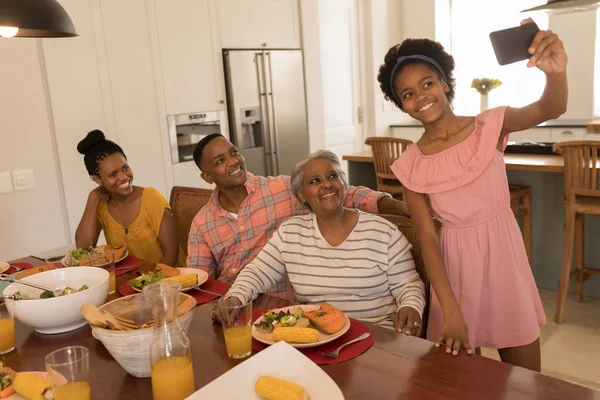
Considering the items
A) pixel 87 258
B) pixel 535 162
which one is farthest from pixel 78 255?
pixel 535 162

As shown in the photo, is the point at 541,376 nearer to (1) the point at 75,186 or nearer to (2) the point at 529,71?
(1) the point at 75,186

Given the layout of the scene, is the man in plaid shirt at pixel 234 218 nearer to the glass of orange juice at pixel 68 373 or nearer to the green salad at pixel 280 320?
the green salad at pixel 280 320

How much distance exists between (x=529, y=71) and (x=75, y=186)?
4.49m

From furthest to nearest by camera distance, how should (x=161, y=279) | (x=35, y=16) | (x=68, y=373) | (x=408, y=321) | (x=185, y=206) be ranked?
(x=185, y=206)
(x=161, y=279)
(x=35, y=16)
(x=408, y=321)
(x=68, y=373)

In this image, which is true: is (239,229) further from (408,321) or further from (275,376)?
(275,376)

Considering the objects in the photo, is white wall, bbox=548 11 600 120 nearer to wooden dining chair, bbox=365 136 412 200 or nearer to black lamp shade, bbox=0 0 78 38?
wooden dining chair, bbox=365 136 412 200

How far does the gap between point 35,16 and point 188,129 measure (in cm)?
243

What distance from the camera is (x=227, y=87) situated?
4.18 metres

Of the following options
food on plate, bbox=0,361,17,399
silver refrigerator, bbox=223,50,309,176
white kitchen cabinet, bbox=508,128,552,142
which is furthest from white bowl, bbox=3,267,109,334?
white kitchen cabinet, bbox=508,128,552,142

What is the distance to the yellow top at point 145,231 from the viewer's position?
2338 mm

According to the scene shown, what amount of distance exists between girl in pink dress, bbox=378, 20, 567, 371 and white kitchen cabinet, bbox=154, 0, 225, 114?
2.53 m

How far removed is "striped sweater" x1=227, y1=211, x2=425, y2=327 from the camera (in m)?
1.60

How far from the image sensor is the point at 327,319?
1.27 m

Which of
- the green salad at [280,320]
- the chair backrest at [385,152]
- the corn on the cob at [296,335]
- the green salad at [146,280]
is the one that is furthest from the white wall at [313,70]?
the corn on the cob at [296,335]
